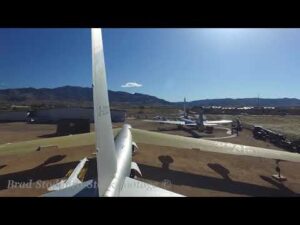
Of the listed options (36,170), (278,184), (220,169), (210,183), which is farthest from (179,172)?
(36,170)

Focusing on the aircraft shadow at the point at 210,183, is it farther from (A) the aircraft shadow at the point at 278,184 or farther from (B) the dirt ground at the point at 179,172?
(A) the aircraft shadow at the point at 278,184

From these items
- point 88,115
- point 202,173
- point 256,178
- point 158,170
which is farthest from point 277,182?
point 88,115

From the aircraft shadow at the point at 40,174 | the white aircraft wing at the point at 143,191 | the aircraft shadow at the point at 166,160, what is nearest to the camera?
the white aircraft wing at the point at 143,191

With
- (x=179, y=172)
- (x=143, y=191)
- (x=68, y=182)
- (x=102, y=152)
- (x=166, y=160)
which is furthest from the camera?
(x=166, y=160)

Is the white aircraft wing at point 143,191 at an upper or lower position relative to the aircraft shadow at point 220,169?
upper

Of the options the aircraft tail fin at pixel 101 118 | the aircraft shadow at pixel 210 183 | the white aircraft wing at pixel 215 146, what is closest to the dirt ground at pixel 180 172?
the aircraft shadow at pixel 210 183

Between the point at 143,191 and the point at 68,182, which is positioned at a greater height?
the point at 143,191

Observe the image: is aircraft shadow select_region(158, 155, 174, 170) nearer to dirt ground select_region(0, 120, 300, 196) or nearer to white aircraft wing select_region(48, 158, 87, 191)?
dirt ground select_region(0, 120, 300, 196)

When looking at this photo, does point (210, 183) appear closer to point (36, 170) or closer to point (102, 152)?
point (36, 170)
